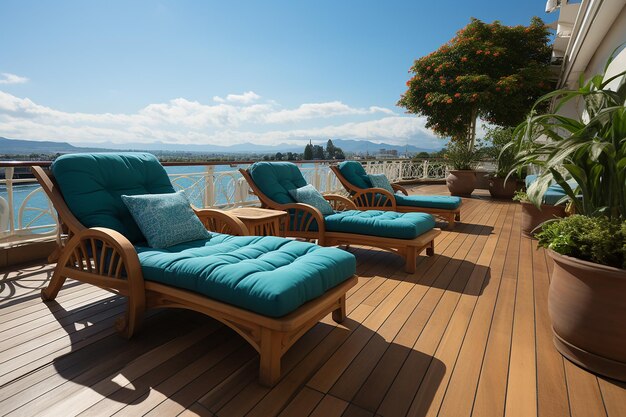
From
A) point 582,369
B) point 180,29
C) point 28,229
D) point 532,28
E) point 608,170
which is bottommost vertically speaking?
point 582,369

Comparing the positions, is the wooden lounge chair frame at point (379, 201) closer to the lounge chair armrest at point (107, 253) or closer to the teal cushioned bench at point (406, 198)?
the teal cushioned bench at point (406, 198)

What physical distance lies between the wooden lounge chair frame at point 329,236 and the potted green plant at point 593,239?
135 centimetres

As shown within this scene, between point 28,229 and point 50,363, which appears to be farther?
point 28,229

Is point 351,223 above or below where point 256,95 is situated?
below

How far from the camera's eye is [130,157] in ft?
8.97

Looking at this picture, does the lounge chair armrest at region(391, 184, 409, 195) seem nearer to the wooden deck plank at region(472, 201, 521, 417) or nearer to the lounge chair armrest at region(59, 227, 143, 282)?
the wooden deck plank at region(472, 201, 521, 417)

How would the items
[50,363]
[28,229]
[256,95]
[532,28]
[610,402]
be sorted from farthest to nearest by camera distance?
[256,95] → [532,28] → [28,229] → [50,363] → [610,402]

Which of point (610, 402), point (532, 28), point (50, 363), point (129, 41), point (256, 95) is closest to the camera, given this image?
point (610, 402)

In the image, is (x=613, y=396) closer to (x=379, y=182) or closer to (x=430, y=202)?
(x=430, y=202)

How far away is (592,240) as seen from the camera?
5.47 feet

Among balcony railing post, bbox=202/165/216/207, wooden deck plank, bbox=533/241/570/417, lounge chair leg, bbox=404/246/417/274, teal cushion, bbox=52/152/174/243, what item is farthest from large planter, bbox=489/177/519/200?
teal cushion, bbox=52/152/174/243

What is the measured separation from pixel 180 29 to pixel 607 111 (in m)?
9.32

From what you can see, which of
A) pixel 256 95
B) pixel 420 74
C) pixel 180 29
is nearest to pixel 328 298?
pixel 180 29

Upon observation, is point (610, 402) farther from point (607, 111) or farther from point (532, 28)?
point (532, 28)
